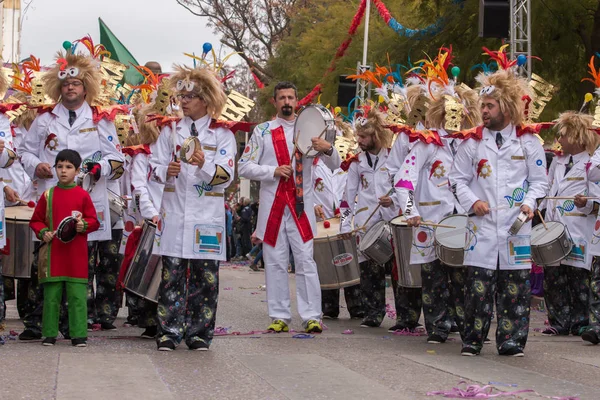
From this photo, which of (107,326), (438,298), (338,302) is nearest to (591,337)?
(438,298)

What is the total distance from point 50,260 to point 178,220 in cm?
102

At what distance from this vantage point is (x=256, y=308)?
14.9 meters

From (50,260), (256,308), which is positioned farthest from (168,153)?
(256,308)

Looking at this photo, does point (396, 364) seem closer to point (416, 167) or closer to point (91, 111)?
point (416, 167)

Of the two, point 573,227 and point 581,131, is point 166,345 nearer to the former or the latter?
point 573,227

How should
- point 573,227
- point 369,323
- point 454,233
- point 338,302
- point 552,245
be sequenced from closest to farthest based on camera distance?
point 454,233 < point 552,245 < point 573,227 < point 369,323 < point 338,302

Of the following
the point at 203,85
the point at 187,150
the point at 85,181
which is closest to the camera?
the point at 187,150

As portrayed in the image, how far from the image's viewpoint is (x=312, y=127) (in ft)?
37.3

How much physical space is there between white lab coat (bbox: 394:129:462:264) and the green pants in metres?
2.95

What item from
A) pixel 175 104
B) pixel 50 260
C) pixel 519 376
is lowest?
pixel 519 376

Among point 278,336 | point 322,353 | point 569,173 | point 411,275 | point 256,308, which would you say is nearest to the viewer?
point 322,353

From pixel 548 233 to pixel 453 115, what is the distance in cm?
151

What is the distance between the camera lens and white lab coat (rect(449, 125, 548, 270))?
9.90 meters

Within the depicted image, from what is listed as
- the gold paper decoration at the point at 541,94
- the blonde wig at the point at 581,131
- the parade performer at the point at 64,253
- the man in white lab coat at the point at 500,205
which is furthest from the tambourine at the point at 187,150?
the blonde wig at the point at 581,131
